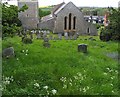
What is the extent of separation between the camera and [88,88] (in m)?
12.0

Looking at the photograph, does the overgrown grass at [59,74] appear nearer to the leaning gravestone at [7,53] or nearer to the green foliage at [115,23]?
the leaning gravestone at [7,53]

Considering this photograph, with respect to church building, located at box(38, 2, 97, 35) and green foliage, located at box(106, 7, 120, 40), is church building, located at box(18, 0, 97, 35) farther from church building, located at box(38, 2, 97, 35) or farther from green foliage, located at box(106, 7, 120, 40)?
green foliage, located at box(106, 7, 120, 40)

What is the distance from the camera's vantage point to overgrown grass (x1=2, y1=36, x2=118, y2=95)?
38.7 ft

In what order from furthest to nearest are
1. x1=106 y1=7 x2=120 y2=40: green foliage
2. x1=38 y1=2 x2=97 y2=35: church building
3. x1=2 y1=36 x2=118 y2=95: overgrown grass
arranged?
1. x1=38 y1=2 x2=97 y2=35: church building
2. x1=106 y1=7 x2=120 y2=40: green foliage
3. x1=2 y1=36 x2=118 y2=95: overgrown grass

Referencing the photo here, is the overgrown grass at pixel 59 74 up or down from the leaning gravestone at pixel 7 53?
down

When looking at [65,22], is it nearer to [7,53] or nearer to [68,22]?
[68,22]

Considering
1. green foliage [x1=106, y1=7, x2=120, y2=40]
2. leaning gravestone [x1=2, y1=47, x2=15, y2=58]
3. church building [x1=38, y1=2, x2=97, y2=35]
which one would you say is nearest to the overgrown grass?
leaning gravestone [x1=2, y1=47, x2=15, y2=58]

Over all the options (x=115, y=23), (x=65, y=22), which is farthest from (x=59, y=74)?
(x=65, y=22)

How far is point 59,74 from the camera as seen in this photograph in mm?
13508

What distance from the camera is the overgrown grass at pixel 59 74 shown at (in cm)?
1180

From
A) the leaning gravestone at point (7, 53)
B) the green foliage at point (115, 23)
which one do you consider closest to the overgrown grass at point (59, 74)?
the leaning gravestone at point (7, 53)

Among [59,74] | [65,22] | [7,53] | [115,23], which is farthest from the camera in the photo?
[65,22]

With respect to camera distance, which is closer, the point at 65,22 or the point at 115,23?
the point at 115,23

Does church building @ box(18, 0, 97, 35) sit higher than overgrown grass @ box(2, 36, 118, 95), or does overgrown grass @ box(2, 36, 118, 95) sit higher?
church building @ box(18, 0, 97, 35)
